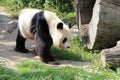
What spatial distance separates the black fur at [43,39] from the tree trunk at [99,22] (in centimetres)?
93

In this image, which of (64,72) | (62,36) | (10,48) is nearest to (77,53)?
(62,36)

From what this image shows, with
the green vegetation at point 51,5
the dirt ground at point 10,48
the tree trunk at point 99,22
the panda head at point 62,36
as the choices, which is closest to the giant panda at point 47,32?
the panda head at point 62,36

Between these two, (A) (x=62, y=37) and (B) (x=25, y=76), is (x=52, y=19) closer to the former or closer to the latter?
(A) (x=62, y=37)

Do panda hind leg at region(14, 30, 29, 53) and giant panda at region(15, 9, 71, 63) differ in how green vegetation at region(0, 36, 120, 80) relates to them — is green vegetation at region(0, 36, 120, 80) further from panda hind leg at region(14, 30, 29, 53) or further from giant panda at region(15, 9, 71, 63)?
panda hind leg at region(14, 30, 29, 53)

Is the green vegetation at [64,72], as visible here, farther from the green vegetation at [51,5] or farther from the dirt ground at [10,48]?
the green vegetation at [51,5]

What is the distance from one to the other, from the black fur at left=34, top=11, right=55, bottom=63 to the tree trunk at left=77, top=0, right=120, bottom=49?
0.93 meters

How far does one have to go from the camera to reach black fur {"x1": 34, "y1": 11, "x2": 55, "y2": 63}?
7.47 metres

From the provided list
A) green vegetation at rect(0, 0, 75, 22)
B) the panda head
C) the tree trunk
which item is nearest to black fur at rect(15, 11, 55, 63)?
the panda head

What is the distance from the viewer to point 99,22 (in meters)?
7.04

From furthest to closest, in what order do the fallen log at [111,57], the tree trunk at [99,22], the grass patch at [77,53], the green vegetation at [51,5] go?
the green vegetation at [51,5]
the grass patch at [77,53]
the tree trunk at [99,22]
the fallen log at [111,57]

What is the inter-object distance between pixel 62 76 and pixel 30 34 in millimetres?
2212

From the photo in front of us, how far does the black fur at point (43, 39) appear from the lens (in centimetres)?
747

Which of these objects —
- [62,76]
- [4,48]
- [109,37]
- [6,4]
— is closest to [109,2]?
[109,37]

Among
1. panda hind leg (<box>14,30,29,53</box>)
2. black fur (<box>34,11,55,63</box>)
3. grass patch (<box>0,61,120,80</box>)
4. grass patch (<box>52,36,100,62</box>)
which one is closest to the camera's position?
grass patch (<box>0,61,120,80</box>)
